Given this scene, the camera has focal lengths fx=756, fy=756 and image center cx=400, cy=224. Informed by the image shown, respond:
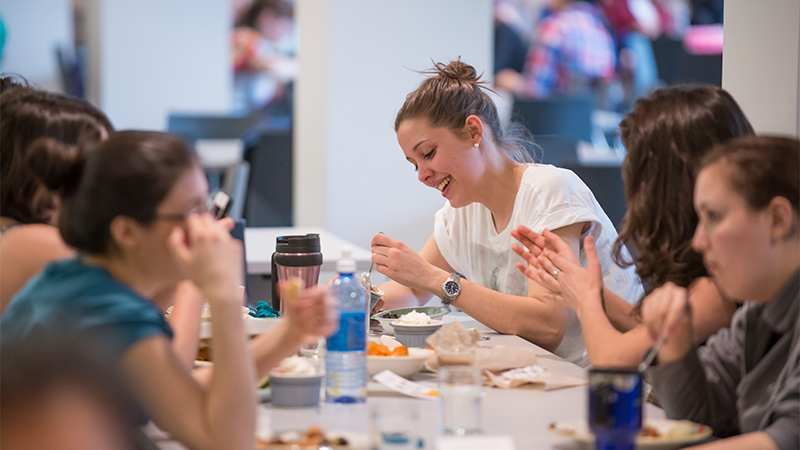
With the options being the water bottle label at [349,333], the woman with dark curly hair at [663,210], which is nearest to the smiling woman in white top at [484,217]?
the woman with dark curly hair at [663,210]

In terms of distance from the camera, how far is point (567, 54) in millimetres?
7855

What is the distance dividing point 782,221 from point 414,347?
0.85m

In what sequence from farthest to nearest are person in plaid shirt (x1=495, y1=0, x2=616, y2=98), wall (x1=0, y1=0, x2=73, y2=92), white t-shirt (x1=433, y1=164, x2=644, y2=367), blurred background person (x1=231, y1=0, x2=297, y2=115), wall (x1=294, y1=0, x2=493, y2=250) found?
blurred background person (x1=231, y1=0, x2=297, y2=115), person in plaid shirt (x1=495, y1=0, x2=616, y2=98), wall (x1=0, y1=0, x2=73, y2=92), wall (x1=294, y1=0, x2=493, y2=250), white t-shirt (x1=433, y1=164, x2=644, y2=367)

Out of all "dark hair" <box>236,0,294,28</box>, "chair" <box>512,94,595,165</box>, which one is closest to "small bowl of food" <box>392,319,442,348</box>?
"chair" <box>512,94,595,165</box>

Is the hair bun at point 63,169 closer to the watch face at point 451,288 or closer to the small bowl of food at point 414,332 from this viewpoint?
the small bowl of food at point 414,332

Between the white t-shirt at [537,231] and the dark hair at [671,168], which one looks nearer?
the dark hair at [671,168]

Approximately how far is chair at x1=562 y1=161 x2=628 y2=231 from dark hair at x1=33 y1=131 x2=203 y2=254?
205cm

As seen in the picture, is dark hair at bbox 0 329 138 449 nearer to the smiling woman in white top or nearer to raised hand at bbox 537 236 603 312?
raised hand at bbox 537 236 603 312

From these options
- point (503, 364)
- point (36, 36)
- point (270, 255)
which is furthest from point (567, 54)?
point (503, 364)

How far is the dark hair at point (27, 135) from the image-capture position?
144 cm

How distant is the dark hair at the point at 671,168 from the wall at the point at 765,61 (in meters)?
0.34

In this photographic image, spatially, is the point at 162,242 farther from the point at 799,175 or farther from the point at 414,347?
the point at 799,175

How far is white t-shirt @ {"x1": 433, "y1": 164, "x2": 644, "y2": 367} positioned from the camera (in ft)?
6.60

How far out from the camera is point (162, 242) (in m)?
1.05
